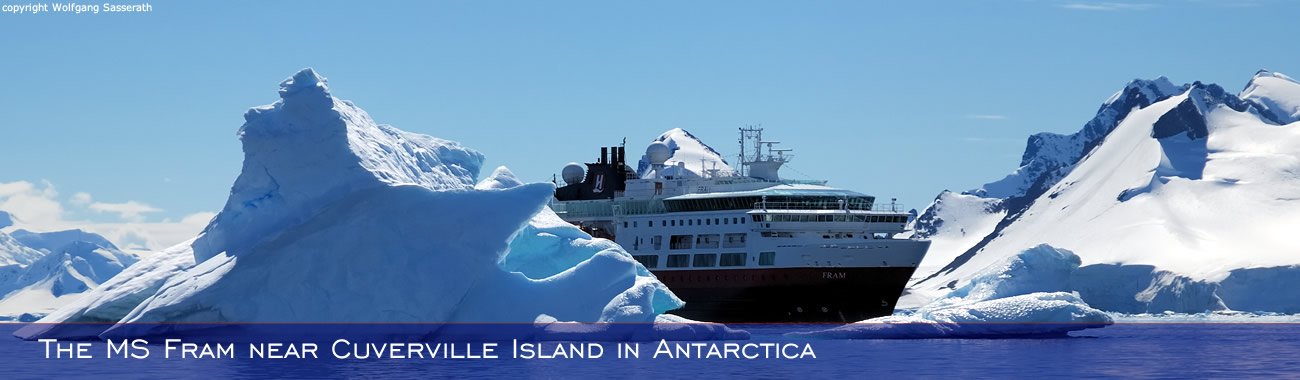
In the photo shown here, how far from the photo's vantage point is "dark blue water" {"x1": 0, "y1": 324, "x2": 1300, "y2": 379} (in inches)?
1468

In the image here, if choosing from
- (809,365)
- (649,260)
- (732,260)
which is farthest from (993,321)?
(649,260)

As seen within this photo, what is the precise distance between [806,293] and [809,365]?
26541 millimetres

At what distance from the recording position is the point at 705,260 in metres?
71.1

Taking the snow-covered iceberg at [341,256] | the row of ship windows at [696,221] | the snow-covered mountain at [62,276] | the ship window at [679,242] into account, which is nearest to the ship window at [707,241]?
the row of ship windows at [696,221]

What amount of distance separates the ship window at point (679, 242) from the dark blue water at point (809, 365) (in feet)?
77.3

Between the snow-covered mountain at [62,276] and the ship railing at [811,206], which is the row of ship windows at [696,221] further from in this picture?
the snow-covered mountain at [62,276]

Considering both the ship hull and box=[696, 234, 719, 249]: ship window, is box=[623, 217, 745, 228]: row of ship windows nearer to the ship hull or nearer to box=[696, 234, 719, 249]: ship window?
box=[696, 234, 719, 249]: ship window

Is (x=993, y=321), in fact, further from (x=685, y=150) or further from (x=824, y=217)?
(x=685, y=150)

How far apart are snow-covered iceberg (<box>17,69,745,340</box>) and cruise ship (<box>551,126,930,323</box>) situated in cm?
2013

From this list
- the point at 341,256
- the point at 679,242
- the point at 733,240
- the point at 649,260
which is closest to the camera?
the point at 341,256

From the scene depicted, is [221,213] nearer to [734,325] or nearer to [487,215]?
[487,215]

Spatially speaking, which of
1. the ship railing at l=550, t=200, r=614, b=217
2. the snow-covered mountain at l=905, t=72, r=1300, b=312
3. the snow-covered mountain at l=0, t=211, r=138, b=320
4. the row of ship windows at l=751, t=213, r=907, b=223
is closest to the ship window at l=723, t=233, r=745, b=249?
the row of ship windows at l=751, t=213, r=907, b=223

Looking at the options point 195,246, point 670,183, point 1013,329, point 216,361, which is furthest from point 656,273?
point 216,361

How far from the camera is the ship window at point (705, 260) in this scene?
70562 millimetres
